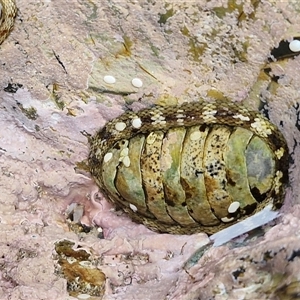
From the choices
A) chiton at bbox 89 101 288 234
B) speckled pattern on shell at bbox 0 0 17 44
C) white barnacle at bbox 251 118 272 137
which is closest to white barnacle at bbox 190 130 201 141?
chiton at bbox 89 101 288 234

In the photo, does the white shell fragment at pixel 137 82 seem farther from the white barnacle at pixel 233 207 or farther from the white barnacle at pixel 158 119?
the white barnacle at pixel 233 207

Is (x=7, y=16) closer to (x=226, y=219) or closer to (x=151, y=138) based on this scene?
(x=151, y=138)

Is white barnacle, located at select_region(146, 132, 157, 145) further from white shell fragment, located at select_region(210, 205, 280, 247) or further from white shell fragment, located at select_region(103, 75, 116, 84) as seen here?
white shell fragment, located at select_region(210, 205, 280, 247)

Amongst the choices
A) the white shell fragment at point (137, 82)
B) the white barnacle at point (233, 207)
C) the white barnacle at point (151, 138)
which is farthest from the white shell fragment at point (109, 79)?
the white barnacle at point (233, 207)

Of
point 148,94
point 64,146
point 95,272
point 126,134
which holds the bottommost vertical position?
point 95,272

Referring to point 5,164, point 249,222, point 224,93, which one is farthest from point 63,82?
point 249,222

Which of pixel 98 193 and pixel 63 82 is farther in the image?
pixel 98 193

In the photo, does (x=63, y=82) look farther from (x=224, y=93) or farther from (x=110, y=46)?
(x=224, y=93)
